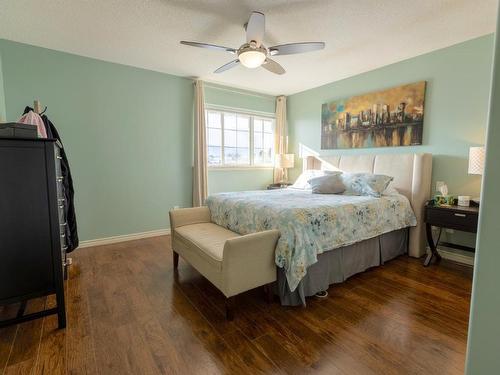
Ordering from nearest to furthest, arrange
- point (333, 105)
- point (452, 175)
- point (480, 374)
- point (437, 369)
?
point (480, 374) → point (437, 369) → point (452, 175) → point (333, 105)

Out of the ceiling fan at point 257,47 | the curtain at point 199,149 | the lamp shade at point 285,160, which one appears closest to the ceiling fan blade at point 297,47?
the ceiling fan at point 257,47

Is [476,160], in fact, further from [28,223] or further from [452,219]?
[28,223]

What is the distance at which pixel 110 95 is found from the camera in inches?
136

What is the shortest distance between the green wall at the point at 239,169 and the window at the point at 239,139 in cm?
Answer: 13

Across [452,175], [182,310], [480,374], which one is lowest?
[182,310]

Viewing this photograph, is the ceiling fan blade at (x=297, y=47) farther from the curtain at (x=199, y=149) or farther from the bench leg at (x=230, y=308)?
the bench leg at (x=230, y=308)

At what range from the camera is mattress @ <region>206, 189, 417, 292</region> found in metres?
1.96

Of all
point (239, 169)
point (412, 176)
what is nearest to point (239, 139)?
point (239, 169)

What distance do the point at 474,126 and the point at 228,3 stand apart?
291 centimetres

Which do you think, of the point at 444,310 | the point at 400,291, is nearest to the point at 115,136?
the point at 400,291

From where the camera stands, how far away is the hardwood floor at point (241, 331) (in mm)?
1453

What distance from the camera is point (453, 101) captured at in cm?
292

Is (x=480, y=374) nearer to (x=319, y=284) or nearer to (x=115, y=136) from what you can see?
(x=319, y=284)

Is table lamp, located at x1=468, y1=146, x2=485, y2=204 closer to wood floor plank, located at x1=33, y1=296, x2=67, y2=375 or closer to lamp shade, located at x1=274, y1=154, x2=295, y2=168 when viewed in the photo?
lamp shade, located at x1=274, y1=154, x2=295, y2=168
